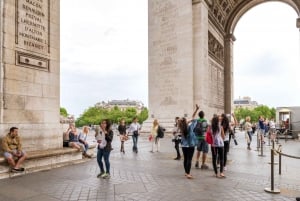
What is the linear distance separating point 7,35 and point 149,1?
2101 cm

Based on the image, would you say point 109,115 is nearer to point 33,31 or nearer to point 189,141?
point 33,31

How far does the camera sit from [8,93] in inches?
350

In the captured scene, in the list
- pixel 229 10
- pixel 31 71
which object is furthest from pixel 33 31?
pixel 229 10

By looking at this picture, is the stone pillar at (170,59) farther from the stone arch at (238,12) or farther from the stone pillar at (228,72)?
the stone arch at (238,12)

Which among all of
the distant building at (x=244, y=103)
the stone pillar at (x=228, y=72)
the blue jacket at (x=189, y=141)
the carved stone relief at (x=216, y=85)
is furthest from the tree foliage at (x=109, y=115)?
the blue jacket at (x=189, y=141)

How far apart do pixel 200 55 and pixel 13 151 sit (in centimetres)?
1980

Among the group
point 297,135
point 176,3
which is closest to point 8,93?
point 176,3

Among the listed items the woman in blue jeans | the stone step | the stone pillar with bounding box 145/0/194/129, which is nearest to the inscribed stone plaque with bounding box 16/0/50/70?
the stone step

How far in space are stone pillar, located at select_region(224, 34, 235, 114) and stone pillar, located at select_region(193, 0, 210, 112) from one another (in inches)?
414

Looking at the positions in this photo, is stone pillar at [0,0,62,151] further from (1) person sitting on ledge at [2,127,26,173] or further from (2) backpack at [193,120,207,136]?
(2) backpack at [193,120,207,136]

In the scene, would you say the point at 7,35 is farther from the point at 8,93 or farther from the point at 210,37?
the point at 210,37

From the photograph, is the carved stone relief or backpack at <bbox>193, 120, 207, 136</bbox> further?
the carved stone relief

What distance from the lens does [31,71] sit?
31.8 feet

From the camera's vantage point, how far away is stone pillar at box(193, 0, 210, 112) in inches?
992
